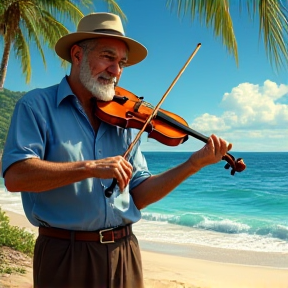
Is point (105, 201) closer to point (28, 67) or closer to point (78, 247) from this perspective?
point (78, 247)

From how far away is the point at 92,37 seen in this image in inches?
70.2

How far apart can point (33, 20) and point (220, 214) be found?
16.8 m

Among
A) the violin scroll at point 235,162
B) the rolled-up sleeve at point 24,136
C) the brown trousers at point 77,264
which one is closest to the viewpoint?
the rolled-up sleeve at point 24,136

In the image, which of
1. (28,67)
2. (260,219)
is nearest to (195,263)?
(28,67)

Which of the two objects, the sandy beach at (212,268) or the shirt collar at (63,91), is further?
the sandy beach at (212,268)

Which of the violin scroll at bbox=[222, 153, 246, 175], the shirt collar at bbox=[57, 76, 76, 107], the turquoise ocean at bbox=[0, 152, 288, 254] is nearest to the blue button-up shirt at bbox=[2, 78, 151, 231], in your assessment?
the shirt collar at bbox=[57, 76, 76, 107]

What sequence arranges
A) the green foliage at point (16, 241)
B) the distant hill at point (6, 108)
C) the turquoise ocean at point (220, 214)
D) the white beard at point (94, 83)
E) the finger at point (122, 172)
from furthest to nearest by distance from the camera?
the distant hill at point (6, 108)
the turquoise ocean at point (220, 214)
the green foliage at point (16, 241)
the white beard at point (94, 83)
the finger at point (122, 172)

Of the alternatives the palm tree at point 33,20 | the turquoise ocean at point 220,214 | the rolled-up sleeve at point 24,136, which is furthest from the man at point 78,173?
the turquoise ocean at point 220,214

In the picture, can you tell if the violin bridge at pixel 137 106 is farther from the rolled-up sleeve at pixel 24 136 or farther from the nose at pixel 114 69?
the rolled-up sleeve at pixel 24 136

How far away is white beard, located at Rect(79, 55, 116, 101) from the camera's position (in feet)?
5.79

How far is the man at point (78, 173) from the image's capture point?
1546 millimetres

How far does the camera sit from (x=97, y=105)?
1.80 m

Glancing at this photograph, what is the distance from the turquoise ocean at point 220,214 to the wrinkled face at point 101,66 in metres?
9.64

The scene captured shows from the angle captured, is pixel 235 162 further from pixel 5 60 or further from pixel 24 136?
pixel 5 60
